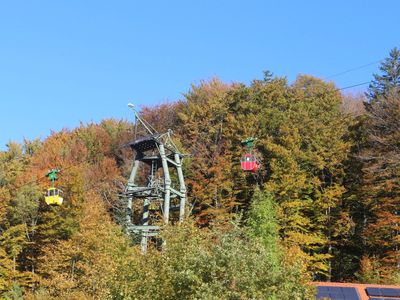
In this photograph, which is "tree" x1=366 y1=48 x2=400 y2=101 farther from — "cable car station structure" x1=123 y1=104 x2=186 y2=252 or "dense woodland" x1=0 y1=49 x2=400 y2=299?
"cable car station structure" x1=123 y1=104 x2=186 y2=252

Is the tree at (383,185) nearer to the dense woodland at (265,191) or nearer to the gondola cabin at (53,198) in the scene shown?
the dense woodland at (265,191)

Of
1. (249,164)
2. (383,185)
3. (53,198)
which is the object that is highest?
(383,185)

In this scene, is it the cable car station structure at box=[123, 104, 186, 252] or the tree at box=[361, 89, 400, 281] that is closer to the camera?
the cable car station structure at box=[123, 104, 186, 252]

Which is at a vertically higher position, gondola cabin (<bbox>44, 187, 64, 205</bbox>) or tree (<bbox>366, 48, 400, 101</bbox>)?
tree (<bbox>366, 48, 400, 101</bbox>)

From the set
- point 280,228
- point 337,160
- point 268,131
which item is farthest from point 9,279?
point 337,160

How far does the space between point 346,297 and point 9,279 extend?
24887 millimetres

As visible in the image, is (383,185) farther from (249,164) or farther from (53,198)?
(53,198)

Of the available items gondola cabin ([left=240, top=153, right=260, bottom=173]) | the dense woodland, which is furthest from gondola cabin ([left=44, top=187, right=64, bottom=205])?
gondola cabin ([left=240, top=153, right=260, bottom=173])

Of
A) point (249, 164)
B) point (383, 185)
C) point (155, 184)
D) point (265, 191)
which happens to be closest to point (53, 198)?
point (155, 184)

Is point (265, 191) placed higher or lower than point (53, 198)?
higher

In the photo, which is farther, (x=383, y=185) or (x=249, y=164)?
(x=383, y=185)

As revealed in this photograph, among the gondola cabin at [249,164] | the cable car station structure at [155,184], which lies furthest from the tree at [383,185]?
the gondola cabin at [249,164]

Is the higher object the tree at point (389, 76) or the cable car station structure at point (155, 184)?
the tree at point (389, 76)

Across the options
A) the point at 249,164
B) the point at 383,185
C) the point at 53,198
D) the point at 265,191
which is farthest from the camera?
the point at 265,191
